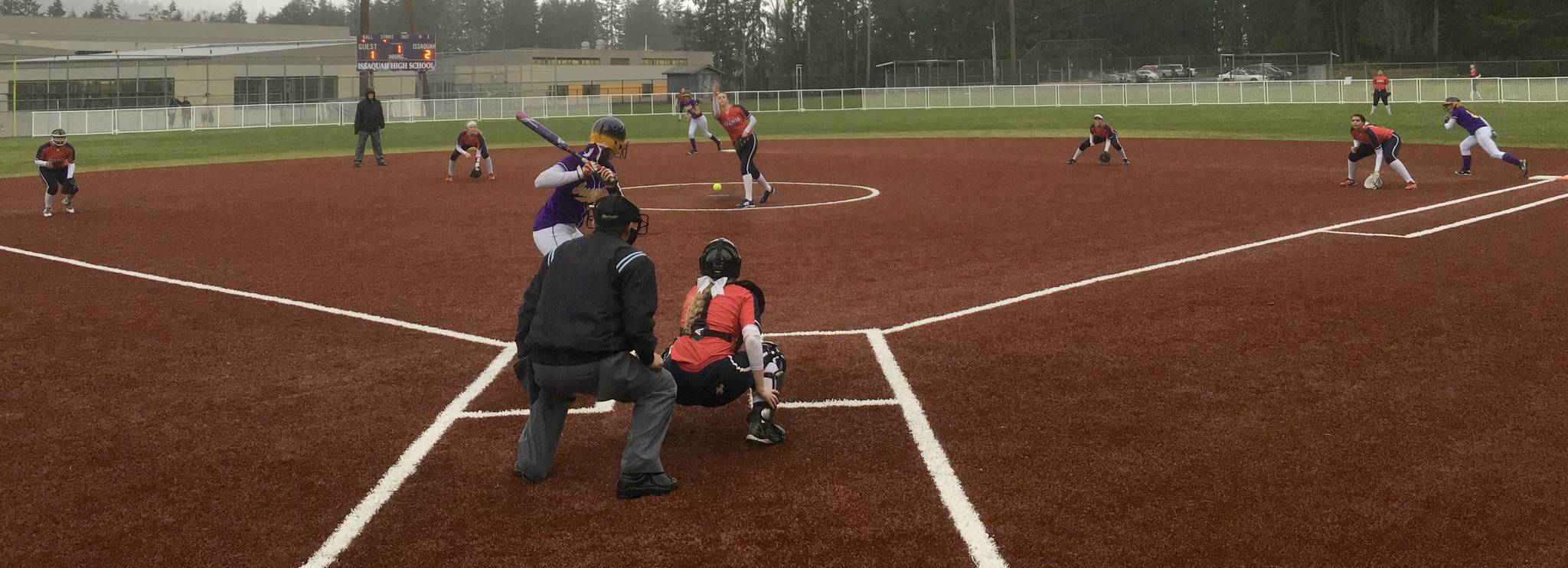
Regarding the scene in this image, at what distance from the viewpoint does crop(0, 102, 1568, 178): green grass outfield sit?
127 ft

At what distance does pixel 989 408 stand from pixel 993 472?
4.70 feet

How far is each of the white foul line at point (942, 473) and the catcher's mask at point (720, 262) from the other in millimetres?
1611

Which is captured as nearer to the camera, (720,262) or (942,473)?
(942,473)

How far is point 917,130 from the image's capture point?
162 ft

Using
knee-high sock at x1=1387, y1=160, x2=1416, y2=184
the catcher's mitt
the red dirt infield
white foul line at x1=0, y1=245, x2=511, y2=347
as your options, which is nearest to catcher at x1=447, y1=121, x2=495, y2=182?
the red dirt infield

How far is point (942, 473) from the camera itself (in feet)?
23.4

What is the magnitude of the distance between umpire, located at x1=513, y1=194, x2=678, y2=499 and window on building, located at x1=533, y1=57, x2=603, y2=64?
104603 mm

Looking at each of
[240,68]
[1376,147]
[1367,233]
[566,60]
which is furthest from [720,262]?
[566,60]

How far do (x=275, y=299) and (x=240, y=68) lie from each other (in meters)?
72.9

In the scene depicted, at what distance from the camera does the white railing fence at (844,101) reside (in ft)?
175

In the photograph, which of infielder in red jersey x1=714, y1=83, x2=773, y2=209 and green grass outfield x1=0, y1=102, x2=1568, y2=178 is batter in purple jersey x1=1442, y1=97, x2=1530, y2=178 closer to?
green grass outfield x1=0, y1=102, x2=1568, y2=178

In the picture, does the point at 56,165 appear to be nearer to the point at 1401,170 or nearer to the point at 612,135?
the point at 612,135

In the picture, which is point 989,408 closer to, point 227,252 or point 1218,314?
point 1218,314

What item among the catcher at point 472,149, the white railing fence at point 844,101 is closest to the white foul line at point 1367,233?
the catcher at point 472,149
